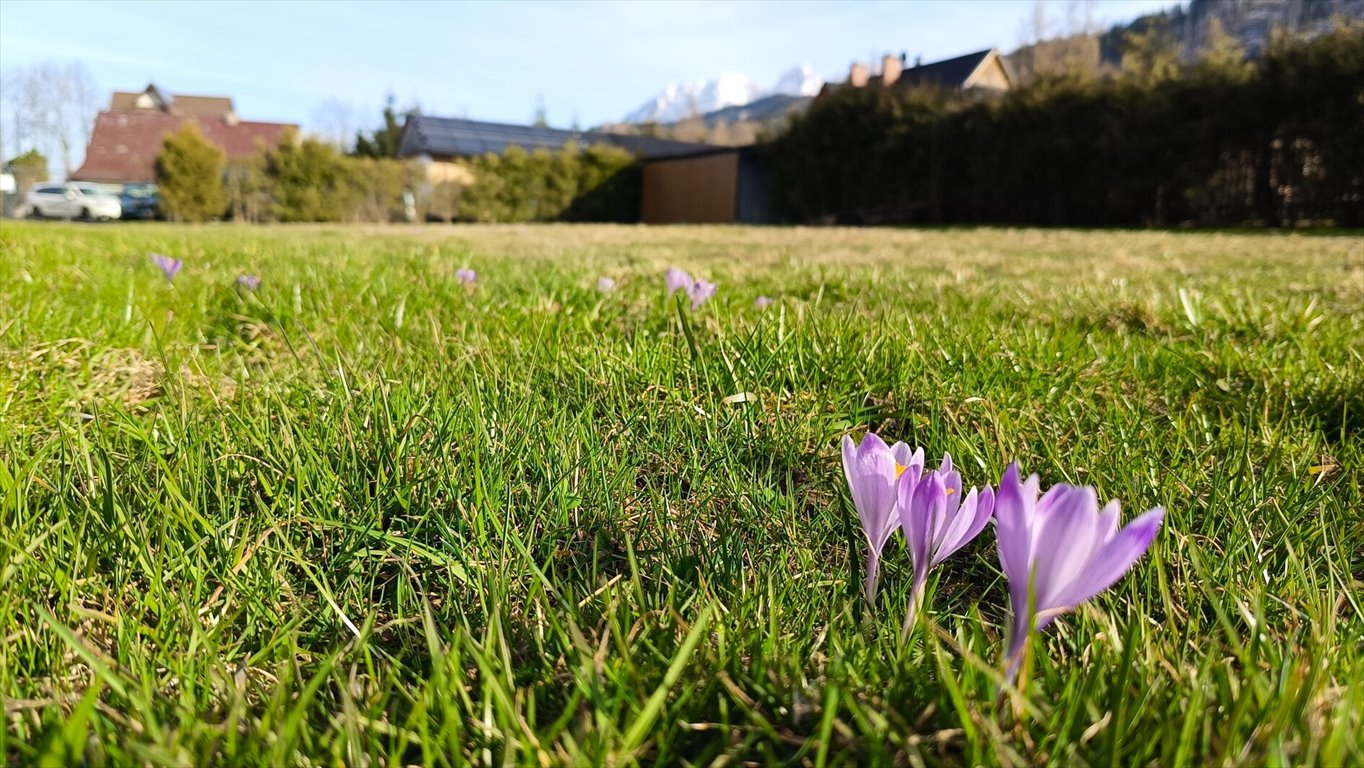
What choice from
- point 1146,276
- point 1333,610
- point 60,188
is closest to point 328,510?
point 1333,610

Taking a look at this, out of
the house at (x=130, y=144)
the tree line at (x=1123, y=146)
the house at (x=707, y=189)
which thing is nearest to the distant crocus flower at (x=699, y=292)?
the tree line at (x=1123, y=146)

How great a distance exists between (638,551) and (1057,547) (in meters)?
0.60

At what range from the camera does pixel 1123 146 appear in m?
18.1

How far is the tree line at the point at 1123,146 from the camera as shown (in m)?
15.5

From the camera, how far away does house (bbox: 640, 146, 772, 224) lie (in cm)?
3092

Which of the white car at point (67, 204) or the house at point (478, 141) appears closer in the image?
the white car at point (67, 204)

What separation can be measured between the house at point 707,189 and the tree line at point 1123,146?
5125mm

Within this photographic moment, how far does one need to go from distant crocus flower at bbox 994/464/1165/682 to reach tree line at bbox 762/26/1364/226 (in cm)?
1884

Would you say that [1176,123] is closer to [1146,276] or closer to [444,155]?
[1146,276]

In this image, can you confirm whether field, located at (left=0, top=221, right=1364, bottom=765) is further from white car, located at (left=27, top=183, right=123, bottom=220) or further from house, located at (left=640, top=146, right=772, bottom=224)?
white car, located at (left=27, top=183, right=123, bottom=220)

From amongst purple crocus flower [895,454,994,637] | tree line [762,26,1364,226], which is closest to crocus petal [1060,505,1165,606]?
purple crocus flower [895,454,994,637]

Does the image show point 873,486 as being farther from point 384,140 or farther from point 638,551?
point 384,140

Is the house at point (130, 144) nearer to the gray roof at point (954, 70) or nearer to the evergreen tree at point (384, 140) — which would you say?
the evergreen tree at point (384, 140)

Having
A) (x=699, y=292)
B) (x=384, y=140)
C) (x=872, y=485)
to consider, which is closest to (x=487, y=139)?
(x=384, y=140)
